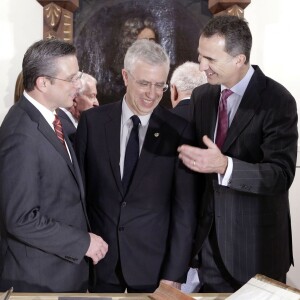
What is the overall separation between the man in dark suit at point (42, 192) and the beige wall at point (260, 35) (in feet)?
6.46

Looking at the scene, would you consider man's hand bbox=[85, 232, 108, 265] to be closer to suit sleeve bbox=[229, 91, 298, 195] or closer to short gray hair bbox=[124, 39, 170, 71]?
suit sleeve bbox=[229, 91, 298, 195]

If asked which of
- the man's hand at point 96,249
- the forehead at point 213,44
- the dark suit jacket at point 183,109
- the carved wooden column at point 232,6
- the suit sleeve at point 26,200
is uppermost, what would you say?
the carved wooden column at point 232,6

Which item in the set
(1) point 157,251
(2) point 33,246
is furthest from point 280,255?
(2) point 33,246

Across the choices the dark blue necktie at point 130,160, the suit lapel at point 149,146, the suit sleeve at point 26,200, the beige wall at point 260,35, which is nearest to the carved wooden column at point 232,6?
the beige wall at point 260,35

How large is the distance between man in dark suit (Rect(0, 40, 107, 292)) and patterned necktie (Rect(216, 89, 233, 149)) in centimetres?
66

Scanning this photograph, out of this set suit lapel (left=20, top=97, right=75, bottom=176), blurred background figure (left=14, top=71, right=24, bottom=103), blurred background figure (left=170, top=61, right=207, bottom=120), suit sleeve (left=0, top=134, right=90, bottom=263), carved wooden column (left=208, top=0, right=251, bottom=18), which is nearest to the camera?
suit sleeve (left=0, top=134, right=90, bottom=263)

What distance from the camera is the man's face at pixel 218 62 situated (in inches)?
86.5

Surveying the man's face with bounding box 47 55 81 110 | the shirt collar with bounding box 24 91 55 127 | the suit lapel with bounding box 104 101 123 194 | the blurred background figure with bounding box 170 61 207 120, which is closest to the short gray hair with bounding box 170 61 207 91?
the blurred background figure with bounding box 170 61 207 120

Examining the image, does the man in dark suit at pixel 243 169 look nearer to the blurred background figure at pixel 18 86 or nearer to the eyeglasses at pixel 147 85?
the eyeglasses at pixel 147 85

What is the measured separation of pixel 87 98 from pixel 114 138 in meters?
1.65

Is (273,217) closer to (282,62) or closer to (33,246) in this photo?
(33,246)

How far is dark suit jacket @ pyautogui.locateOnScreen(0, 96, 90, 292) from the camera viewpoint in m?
1.86

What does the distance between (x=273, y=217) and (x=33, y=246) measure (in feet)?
3.51

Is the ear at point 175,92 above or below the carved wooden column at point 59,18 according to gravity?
below
